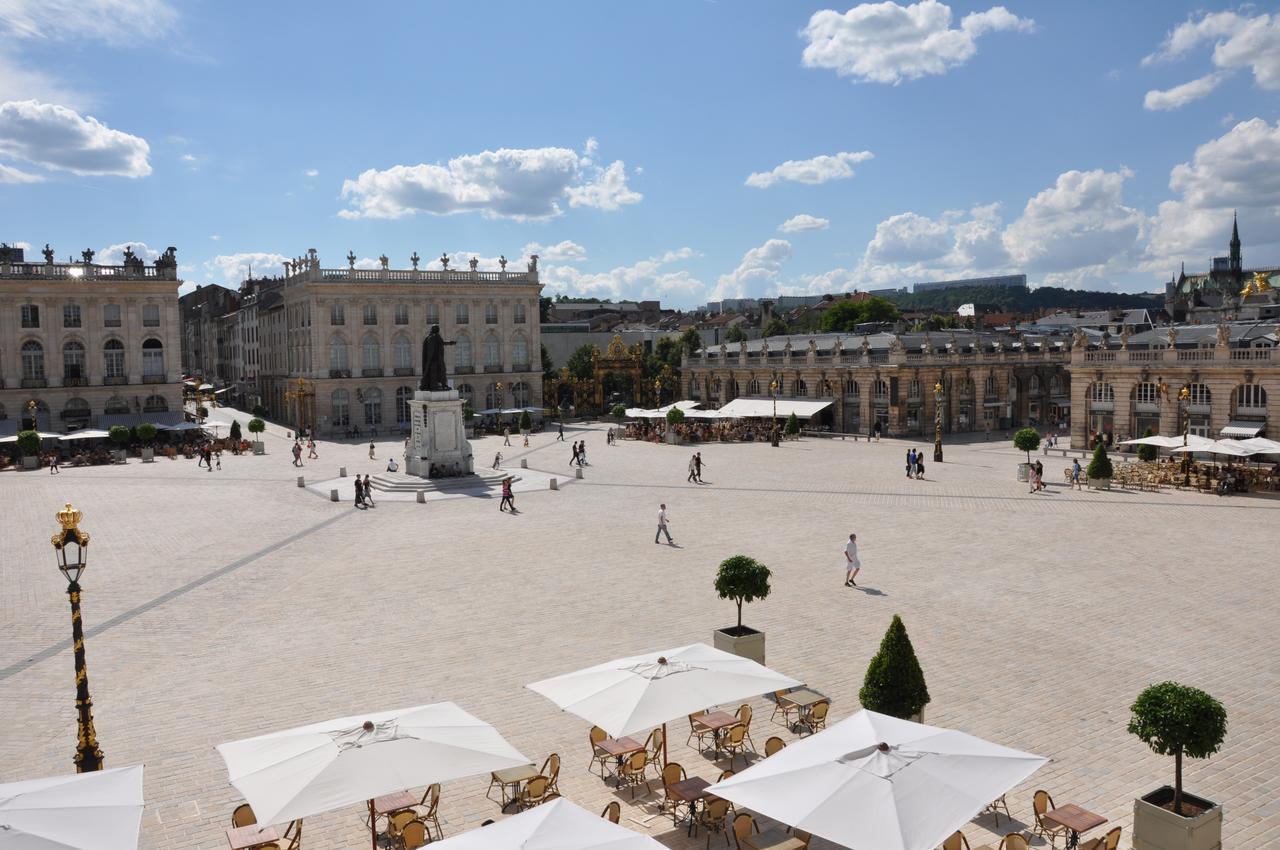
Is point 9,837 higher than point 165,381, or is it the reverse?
point 165,381

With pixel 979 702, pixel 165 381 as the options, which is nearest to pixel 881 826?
pixel 979 702

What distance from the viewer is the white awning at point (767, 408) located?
60094mm

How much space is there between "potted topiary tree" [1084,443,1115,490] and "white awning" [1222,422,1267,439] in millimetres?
9458

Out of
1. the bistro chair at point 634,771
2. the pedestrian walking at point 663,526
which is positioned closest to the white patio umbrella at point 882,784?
the bistro chair at point 634,771

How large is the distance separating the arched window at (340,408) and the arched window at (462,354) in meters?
8.48

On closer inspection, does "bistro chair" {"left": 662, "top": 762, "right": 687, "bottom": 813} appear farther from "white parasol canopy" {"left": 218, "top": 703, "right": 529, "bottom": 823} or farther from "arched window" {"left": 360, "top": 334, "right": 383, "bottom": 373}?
"arched window" {"left": 360, "top": 334, "right": 383, "bottom": 373}

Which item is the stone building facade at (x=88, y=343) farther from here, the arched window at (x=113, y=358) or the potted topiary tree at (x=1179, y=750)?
the potted topiary tree at (x=1179, y=750)

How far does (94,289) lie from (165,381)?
6986 millimetres

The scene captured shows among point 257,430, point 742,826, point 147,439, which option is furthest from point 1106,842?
point 257,430

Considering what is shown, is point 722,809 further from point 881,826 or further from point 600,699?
point 881,826

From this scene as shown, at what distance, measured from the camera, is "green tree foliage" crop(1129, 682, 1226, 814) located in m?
9.06

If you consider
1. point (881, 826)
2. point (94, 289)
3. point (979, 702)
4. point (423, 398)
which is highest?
point (94, 289)

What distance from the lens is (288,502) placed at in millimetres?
34156

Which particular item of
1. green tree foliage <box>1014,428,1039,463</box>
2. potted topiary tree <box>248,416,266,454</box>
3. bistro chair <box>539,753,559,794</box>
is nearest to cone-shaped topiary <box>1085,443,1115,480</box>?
green tree foliage <box>1014,428,1039,463</box>
